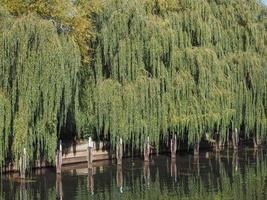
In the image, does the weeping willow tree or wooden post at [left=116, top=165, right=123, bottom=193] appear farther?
the weeping willow tree

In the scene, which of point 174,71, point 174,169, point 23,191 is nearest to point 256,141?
point 174,71

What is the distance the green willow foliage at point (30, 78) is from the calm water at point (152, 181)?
7.70 ft

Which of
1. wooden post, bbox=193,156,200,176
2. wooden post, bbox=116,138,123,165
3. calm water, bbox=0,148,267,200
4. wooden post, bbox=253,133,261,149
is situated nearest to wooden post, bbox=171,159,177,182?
calm water, bbox=0,148,267,200

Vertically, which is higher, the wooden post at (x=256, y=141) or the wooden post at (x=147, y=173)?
the wooden post at (x=256, y=141)

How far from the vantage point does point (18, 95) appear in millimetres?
26094

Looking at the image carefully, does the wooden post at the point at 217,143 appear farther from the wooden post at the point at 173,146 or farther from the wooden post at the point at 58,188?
the wooden post at the point at 58,188

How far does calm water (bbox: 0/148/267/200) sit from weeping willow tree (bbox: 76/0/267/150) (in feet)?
7.20

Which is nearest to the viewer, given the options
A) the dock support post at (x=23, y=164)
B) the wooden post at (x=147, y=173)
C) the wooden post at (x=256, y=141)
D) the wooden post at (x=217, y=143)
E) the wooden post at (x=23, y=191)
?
the wooden post at (x=23, y=191)

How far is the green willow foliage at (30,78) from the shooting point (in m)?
25.5

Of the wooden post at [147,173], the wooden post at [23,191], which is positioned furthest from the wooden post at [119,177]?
the wooden post at [23,191]

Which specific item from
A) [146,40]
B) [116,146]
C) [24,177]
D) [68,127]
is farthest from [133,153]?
[24,177]

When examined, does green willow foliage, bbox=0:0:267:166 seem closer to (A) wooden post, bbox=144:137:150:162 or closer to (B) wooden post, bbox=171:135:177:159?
(A) wooden post, bbox=144:137:150:162

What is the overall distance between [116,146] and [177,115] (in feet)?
14.1

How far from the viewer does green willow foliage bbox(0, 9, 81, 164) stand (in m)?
25.5
